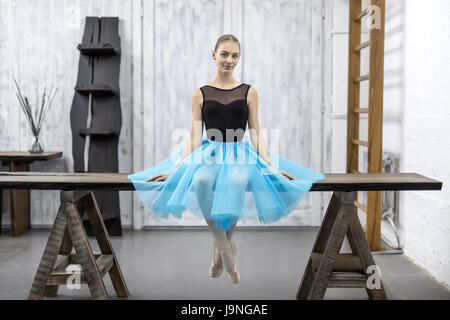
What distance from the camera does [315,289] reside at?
274 cm

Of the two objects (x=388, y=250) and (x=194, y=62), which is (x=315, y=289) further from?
(x=194, y=62)

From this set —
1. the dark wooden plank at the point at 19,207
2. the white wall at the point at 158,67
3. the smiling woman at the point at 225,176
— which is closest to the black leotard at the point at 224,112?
the smiling woman at the point at 225,176

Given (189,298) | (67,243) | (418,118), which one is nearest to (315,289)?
(189,298)

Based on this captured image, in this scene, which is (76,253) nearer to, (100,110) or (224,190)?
(224,190)

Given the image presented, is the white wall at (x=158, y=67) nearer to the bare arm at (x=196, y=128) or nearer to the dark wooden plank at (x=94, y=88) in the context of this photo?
the dark wooden plank at (x=94, y=88)

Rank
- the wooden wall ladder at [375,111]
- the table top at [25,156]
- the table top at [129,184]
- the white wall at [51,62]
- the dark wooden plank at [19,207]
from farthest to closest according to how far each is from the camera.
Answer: the white wall at [51,62] → the dark wooden plank at [19,207] → the table top at [25,156] → the wooden wall ladder at [375,111] → the table top at [129,184]

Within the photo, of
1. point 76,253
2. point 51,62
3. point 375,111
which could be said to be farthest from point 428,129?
point 51,62

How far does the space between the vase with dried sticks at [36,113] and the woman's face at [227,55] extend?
95.2 inches

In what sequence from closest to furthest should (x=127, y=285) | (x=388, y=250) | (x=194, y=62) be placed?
(x=127, y=285) → (x=388, y=250) → (x=194, y=62)

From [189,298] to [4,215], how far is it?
2.73 m

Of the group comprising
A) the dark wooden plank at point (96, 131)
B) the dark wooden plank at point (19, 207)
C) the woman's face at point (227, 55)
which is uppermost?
the woman's face at point (227, 55)

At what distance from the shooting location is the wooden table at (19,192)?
4.46m

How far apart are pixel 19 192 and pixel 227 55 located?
9.18ft

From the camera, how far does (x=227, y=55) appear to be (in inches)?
110
